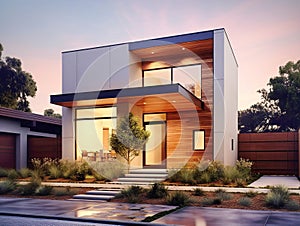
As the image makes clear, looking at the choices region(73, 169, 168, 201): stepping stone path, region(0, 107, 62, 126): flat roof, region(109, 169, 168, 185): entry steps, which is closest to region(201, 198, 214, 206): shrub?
region(73, 169, 168, 201): stepping stone path

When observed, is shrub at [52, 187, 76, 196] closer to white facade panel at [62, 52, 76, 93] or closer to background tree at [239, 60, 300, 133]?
white facade panel at [62, 52, 76, 93]

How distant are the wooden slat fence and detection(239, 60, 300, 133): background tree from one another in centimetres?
1350

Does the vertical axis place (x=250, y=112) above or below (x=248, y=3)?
below

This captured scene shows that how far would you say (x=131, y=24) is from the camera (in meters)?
18.2

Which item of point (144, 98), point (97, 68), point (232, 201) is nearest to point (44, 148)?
point (97, 68)

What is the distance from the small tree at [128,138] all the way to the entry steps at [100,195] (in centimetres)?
352

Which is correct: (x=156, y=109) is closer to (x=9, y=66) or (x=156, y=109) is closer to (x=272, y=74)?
(x=272, y=74)

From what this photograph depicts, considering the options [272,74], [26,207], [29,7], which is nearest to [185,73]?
[29,7]

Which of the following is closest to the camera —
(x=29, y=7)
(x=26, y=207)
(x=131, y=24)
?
(x=26, y=207)

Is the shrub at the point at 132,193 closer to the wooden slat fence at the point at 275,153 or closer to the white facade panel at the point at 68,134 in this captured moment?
the white facade panel at the point at 68,134

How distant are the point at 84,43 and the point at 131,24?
3.72m

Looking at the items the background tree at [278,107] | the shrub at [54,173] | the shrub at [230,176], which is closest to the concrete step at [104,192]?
the shrub at [230,176]

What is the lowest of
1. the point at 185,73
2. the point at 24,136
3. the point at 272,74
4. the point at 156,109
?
the point at 24,136

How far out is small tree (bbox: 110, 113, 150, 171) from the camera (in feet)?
47.7
